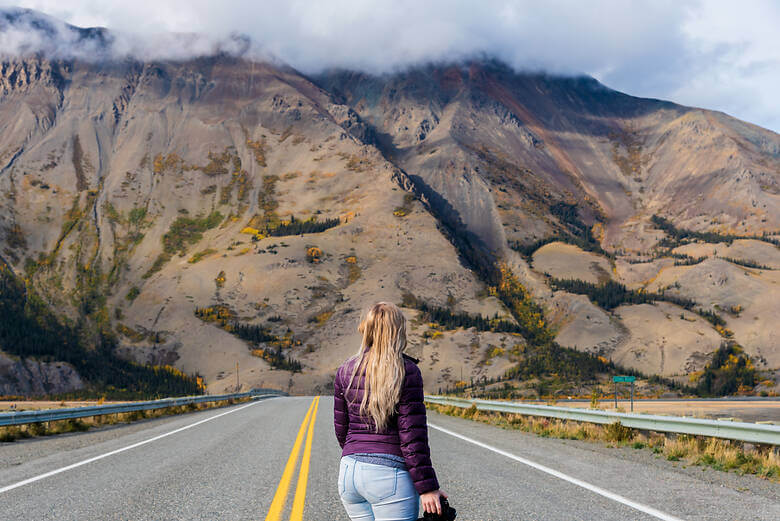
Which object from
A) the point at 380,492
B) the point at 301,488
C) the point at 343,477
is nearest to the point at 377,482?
the point at 380,492

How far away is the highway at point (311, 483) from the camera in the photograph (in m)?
7.86

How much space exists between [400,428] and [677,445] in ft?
38.4

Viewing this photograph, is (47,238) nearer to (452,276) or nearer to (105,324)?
(105,324)

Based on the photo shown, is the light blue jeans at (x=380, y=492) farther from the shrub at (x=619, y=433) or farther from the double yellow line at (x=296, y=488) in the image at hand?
the shrub at (x=619, y=433)

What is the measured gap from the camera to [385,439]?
13.7 feet

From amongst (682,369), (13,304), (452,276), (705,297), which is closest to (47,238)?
(13,304)

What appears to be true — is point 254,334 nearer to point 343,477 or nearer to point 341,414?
point 341,414

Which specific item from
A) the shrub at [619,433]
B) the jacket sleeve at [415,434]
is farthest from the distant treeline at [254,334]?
the jacket sleeve at [415,434]

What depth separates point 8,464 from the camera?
41.1 ft

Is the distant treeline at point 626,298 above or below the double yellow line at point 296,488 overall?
above

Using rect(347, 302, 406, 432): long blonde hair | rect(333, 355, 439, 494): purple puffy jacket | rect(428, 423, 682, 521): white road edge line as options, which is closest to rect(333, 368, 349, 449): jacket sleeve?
rect(333, 355, 439, 494): purple puffy jacket

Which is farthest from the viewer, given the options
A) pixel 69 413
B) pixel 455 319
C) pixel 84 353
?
pixel 455 319

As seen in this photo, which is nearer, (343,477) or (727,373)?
(343,477)

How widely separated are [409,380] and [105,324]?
572 feet
